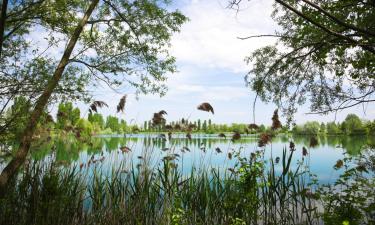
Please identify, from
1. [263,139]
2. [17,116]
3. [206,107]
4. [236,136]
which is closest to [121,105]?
[206,107]

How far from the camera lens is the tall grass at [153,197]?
14.3 ft

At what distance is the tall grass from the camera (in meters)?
4.37

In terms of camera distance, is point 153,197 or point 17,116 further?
point 17,116

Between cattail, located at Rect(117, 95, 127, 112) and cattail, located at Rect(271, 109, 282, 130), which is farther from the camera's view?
cattail, located at Rect(117, 95, 127, 112)

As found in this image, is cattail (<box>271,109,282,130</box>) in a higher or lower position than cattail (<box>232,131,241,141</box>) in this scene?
higher

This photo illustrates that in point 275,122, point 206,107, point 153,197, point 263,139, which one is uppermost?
point 206,107

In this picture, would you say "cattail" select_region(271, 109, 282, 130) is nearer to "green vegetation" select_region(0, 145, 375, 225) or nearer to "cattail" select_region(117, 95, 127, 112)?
"green vegetation" select_region(0, 145, 375, 225)

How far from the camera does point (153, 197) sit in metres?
4.74

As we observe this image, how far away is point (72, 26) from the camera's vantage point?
797cm

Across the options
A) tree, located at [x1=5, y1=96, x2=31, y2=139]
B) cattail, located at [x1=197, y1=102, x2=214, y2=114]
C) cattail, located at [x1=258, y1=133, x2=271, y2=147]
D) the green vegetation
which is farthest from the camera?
tree, located at [x1=5, y1=96, x2=31, y2=139]

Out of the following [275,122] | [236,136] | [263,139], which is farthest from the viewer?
[236,136]

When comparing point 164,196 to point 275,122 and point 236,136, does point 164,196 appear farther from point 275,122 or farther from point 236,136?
point 275,122

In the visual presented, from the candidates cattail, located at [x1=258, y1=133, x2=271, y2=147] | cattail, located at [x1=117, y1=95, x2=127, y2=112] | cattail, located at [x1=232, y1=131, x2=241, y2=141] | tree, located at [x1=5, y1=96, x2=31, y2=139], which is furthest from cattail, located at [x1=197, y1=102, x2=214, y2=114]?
tree, located at [x1=5, y1=96, x2=31, y2=139]

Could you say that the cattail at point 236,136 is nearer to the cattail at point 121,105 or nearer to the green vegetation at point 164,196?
the green vegetation at point 164,196
